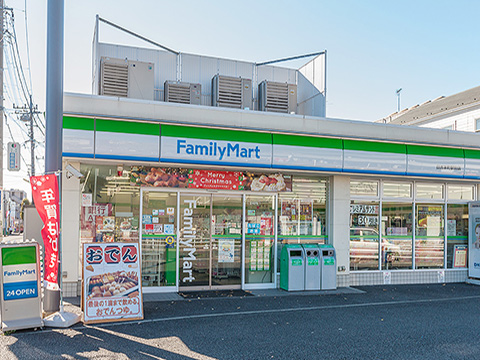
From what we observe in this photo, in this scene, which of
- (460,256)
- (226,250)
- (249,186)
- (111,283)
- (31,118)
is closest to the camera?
(111,283)

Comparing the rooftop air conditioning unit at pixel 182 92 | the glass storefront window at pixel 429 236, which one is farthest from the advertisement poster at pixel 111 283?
the glass storefront window at pixel 429 236

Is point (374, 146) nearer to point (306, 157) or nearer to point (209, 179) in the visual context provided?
point (306, 157)

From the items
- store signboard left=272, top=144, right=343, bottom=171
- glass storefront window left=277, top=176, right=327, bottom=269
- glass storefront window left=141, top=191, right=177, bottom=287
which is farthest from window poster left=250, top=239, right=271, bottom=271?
store signboard left=272, top=144, right=343, bottom=171

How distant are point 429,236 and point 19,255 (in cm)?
1061

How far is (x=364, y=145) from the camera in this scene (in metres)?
11.1

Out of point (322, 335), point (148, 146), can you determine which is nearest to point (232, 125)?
point (148, 146)

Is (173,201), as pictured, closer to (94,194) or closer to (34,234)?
(94,194)

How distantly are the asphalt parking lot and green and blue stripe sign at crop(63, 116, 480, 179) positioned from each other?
10.1 ft

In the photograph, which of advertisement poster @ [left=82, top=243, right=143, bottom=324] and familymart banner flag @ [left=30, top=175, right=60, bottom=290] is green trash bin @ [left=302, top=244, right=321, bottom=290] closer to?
advertisement poster @ [left=82, top=243, right=143, bottom=324]

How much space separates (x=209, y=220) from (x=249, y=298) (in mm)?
2059

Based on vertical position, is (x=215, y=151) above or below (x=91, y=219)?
above

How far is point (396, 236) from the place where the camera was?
40.5ft

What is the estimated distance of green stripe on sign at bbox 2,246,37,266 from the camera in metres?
6.91

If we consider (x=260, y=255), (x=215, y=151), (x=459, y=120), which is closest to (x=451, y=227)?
(x=260, y=255)
